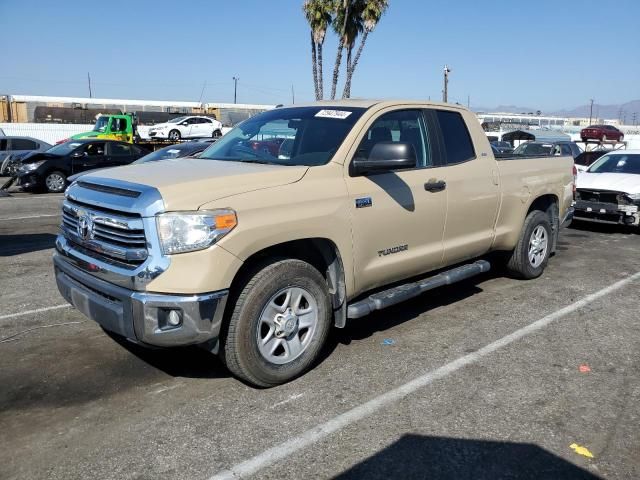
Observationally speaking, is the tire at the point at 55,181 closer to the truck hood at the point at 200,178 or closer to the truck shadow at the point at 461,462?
the truck hood at the point at 200,178

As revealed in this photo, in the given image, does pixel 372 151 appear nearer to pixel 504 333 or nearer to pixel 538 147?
pixel 504 333

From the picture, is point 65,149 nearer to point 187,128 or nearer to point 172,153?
point 172,153

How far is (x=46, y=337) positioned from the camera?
477 cm

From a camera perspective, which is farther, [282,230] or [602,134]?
[602,134]

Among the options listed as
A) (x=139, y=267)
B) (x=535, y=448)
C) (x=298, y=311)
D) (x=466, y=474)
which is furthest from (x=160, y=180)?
(x=535, y=448)

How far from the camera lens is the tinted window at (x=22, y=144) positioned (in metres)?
19.9

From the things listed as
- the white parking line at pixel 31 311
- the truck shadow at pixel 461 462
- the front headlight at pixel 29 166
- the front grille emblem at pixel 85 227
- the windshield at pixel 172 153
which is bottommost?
the truck shadow at pixel 461 462

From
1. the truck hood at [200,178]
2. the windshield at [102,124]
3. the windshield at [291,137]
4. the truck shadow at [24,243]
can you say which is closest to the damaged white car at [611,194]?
the windshield at [291,137]

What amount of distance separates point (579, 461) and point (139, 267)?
8.76 feet

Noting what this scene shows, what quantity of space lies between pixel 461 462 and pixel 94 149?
16236 millimetres

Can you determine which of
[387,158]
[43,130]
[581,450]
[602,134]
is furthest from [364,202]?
[602,134]

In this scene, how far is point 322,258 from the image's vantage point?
4160mm

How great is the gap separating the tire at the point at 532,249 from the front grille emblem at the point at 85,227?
445 centimetres

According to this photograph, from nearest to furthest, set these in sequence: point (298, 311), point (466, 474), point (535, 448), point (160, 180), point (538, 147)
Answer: point (466, 474) → point (535, 448) → point (160, 180) → point (298, 311) → point (538, 147)
